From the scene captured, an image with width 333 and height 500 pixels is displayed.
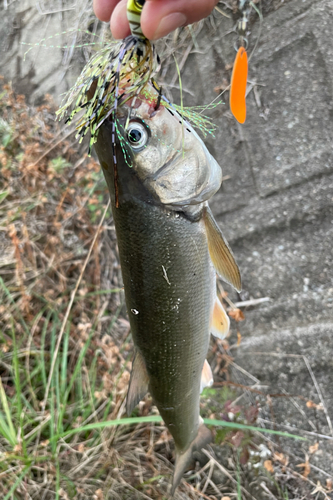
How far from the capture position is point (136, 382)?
1.65 meters

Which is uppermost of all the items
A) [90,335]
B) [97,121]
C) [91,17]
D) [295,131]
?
[91,17]

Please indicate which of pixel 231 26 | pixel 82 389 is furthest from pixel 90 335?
pixel 231 26

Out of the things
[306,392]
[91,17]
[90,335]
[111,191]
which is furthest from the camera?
[91,17]

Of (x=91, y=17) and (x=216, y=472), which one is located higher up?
(x=91, y=17)

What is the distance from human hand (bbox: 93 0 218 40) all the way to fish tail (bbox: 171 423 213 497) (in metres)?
1.95

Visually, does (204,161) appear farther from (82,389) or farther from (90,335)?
(82,389)

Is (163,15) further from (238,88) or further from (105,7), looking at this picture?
(105,7)

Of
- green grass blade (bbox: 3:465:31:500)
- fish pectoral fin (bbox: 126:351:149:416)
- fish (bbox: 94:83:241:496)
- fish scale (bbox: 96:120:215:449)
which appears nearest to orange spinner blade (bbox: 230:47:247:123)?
fish (bbox: 94:83:241:496)

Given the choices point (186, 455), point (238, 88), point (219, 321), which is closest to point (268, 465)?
point (186, 455)

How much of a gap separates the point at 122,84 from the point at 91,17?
8.21 feet

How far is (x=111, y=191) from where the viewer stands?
4.48ft

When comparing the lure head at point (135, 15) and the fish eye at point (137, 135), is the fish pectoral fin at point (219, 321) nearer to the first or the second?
the fish eye at point (137, 135)

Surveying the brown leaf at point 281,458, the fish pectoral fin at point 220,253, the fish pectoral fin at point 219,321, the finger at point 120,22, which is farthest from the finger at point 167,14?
the brown leaf at point 281,458

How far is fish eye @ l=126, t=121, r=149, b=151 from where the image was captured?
120 cm
